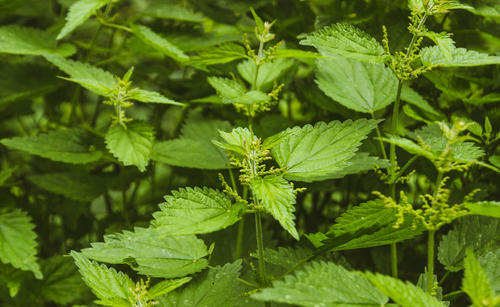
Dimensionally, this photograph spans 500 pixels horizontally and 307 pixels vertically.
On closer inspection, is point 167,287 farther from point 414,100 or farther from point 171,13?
point 171,13

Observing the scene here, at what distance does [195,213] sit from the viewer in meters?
0.76

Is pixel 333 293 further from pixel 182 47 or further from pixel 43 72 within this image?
pixel 43 72

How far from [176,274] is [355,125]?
16.6 inches

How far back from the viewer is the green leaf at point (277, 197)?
2.23 ft

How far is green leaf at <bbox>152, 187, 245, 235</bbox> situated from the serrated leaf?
621 mm

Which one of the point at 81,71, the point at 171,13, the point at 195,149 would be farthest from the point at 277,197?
the point at 171,13

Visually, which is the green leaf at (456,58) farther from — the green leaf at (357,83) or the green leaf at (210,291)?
the green leaf at (210,291)

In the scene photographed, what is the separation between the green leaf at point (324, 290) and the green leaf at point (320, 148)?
0.59ft

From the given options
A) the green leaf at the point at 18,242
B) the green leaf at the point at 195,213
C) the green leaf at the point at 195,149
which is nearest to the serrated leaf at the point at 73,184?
the green leaf at the point at 18,242

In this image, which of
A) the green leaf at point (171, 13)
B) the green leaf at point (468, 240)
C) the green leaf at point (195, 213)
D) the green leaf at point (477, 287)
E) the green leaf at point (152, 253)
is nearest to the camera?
the green leaf at point (477, 287)

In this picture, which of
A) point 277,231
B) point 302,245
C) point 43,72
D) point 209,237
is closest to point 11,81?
point 43,72

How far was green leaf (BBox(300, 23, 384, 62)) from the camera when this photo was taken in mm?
852

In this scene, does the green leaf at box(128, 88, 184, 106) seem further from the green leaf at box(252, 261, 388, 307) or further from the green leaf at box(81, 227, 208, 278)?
the green leaf at box(252, 261, 388, 307)

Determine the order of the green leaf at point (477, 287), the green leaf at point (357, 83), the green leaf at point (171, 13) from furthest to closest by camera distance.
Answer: the green leaf at point (171, 13) < the green leaf at point (357, 83) < the green leaf at point (477, 287)
